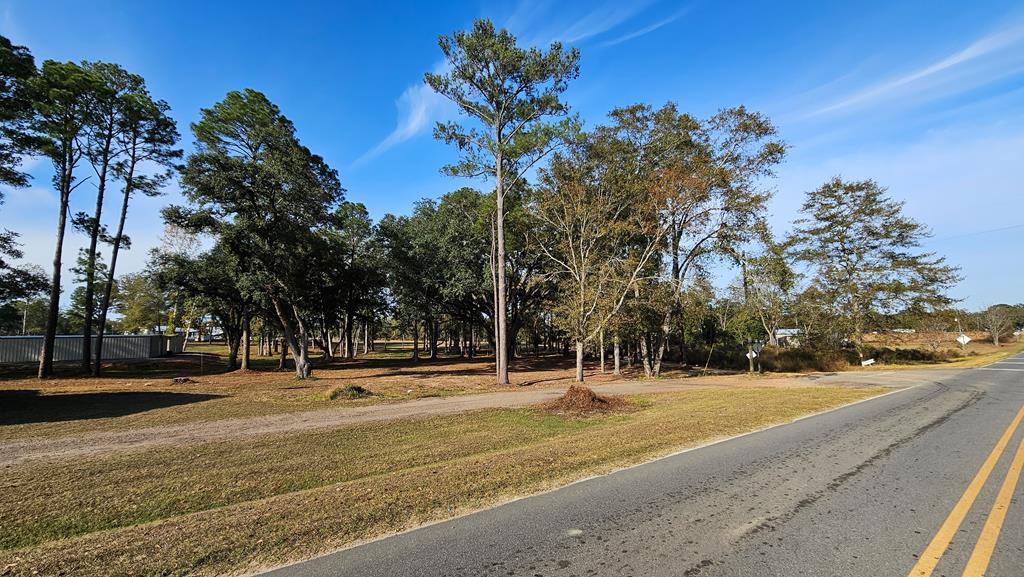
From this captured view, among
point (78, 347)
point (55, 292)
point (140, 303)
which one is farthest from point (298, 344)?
point (140, 303)

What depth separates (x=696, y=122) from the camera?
2484 centimetres

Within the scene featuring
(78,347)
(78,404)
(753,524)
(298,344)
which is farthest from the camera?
(78,347)

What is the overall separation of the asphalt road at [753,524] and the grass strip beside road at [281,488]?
512 millimetres

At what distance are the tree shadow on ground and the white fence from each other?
2763 centimetres

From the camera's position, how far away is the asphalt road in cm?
325

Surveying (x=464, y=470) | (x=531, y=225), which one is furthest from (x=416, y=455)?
(x=531, y=225)

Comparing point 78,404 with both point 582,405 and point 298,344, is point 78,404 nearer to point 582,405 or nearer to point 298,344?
point 298,344

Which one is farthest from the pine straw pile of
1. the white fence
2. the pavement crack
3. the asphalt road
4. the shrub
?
the white fence

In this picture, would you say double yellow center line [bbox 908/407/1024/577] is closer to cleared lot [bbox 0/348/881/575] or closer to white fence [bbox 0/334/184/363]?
cleared lot [bbox 0/348/881/575]

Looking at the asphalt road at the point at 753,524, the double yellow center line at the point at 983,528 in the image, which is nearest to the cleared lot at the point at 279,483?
the asphalt road at the point at 753,524

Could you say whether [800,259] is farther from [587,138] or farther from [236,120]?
[236,120]

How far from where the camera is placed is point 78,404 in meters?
13.3

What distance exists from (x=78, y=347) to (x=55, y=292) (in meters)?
19.6

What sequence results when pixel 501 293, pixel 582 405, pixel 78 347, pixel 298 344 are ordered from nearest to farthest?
pixel 582 405, pixel 501 293, pixel 298 344, pixel 78 347
